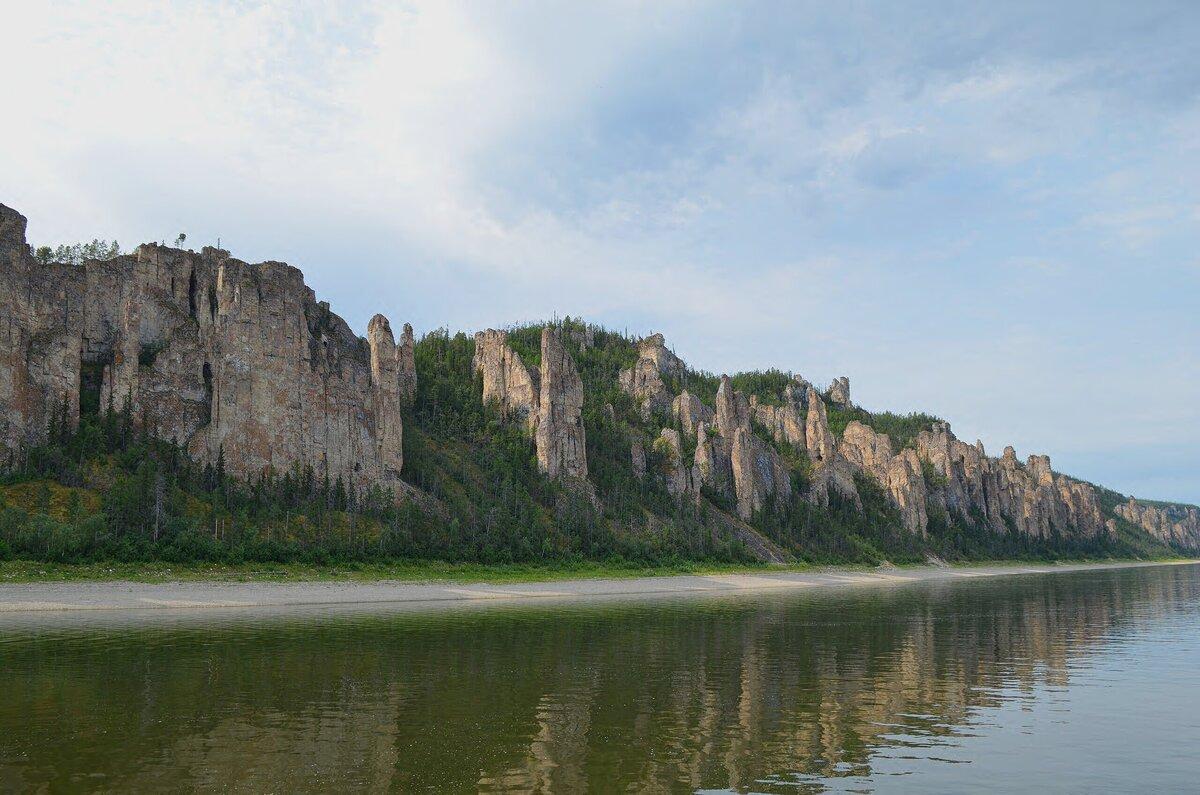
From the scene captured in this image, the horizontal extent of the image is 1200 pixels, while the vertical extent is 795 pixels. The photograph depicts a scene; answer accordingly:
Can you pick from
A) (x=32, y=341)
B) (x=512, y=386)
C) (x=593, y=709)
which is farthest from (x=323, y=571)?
(x=512, y=386)

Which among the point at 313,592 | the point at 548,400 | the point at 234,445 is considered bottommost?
the point at 313,592

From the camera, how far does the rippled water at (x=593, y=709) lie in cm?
1947

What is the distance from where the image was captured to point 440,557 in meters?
111

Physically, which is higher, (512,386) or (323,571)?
(512,386)

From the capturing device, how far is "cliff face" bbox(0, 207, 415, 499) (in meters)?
106

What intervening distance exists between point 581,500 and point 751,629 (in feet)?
350

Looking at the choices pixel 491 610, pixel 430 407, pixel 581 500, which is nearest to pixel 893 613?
pixel 491 610

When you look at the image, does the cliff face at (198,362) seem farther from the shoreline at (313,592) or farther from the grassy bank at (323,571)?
the shoreline at (313,592)

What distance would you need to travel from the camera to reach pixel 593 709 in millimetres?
27031

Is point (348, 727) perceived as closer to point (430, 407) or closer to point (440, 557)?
point (440, 557)

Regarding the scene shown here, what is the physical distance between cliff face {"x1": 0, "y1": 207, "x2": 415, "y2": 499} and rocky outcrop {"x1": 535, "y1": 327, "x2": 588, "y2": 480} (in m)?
41.7

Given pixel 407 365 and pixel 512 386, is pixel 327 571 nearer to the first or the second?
pixel 407 365

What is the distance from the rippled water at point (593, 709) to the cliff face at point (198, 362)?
211 feet

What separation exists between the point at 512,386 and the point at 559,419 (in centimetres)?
1888
